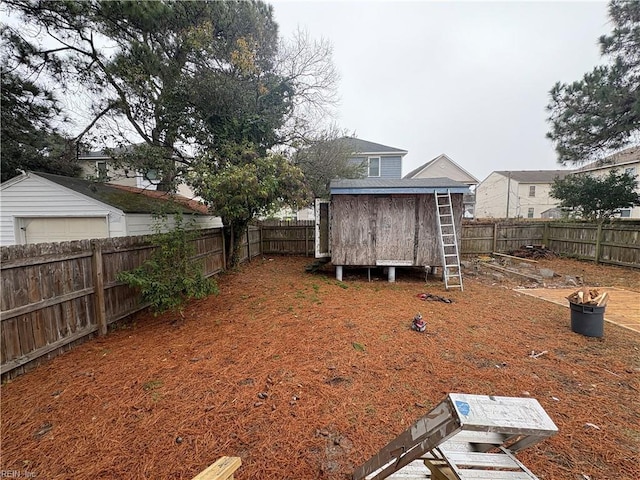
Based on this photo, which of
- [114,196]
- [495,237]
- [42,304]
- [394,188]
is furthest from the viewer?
[495,237]

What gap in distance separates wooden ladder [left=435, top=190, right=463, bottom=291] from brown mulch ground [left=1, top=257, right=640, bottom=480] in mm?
2198

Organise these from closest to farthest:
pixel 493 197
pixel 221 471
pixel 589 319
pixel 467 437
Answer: pixel 221 471
pixel 467 437
pixel 589 319
pixel 493 197

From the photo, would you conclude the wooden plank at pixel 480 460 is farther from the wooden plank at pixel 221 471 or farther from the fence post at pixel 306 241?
the fence post at pixel 306 241

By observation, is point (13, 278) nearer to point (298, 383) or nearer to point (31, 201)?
point (298, 383)

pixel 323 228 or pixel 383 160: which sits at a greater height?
pixel 383 160

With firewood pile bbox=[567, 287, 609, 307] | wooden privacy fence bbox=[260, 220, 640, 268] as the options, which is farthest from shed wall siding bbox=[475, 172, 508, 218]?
firewood pile bbox=[567, 287, 609, 307]

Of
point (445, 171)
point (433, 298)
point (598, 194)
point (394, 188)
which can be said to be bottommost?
point (433, 298)

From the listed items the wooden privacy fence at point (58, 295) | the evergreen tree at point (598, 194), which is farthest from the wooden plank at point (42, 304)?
the evergreen tree at point (598, 194)

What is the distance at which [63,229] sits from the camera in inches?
308

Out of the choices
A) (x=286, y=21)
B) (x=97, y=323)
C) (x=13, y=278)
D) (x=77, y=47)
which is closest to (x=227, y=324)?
(x=97, y=323)

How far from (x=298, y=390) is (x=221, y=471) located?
4.74 ft

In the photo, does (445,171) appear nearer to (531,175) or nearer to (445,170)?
(445,170)

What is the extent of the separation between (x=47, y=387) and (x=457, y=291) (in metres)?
7.41

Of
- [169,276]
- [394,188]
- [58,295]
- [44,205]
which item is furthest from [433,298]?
[44,205]
